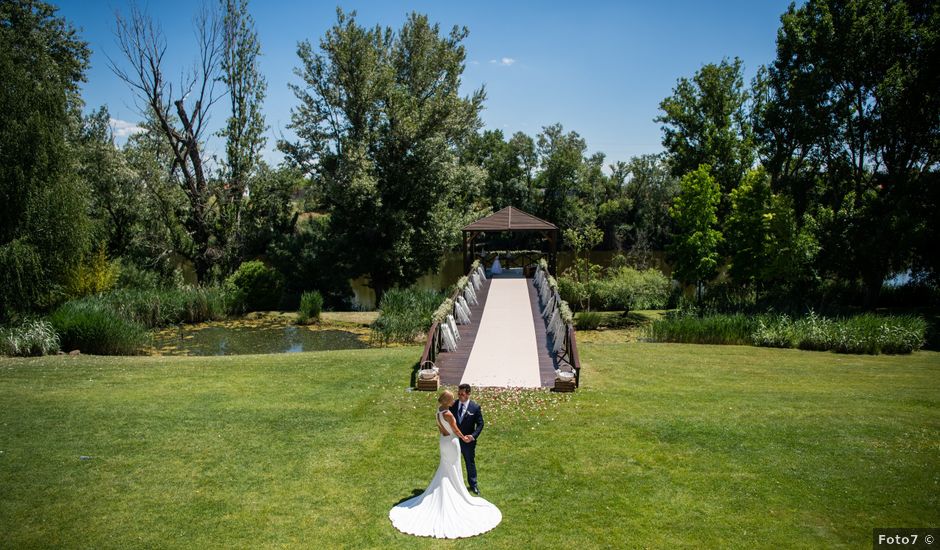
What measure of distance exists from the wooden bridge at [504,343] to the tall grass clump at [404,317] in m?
2.31

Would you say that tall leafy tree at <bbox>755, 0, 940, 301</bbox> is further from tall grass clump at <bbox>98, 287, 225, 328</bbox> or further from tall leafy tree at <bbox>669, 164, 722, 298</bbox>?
tall grass clump at <bbox>98, 287, 225, 328</bbox>

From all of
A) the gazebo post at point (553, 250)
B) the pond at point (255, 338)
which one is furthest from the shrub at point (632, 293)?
the pond at point (255, 338)

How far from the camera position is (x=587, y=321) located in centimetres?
2770

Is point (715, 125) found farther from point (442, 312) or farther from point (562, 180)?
point (442, 312)

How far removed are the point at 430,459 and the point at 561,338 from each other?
24.9 feet

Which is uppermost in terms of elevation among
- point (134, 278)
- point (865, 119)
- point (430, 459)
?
→ point (865, 119)

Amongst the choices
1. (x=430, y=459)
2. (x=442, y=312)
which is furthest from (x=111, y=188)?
(x=430, y=459)

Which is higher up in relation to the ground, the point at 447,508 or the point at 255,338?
the point at 255,338

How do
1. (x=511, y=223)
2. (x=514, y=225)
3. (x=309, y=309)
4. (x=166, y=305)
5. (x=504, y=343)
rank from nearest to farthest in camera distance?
(x=504, y=343) → (x=166, y=305) → (x=514, y=225) → (x=511, y=223) → (x=309, y=309)

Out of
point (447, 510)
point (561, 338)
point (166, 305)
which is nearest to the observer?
point (447, 510)

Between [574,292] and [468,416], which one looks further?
[574,292]

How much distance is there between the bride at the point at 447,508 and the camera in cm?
801

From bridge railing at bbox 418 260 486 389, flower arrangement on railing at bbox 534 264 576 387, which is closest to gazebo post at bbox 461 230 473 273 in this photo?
bridge railing at bbox 418 260 486 389

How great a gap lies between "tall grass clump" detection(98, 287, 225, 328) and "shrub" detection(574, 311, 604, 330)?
57.3 feet
